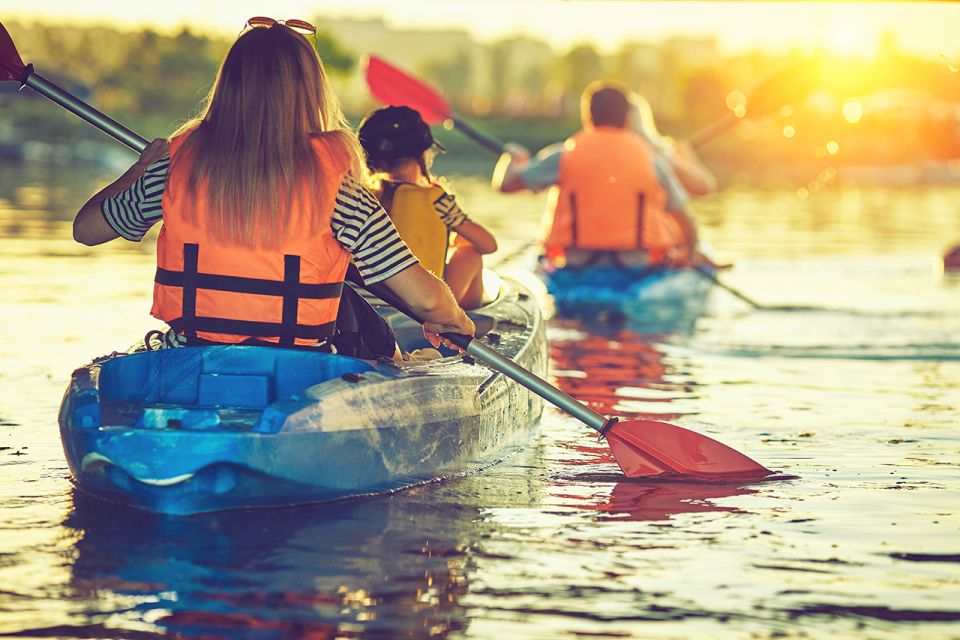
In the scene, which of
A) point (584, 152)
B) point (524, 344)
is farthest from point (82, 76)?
point (524, 344)

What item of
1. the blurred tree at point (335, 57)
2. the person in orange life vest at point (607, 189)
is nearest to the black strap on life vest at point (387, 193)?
the person in orange life vest at point (607, 189)

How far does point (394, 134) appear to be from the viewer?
7.08 meters

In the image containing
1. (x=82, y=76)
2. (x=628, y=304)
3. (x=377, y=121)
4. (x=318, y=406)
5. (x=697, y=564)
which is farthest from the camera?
(x=82, y=76)

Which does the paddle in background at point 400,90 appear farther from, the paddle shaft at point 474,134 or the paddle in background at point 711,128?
the paddle shaft at point 474,134

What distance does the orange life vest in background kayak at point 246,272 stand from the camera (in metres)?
5.43

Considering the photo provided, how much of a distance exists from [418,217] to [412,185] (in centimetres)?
14

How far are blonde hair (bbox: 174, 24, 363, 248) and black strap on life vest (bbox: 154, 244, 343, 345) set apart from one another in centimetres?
12

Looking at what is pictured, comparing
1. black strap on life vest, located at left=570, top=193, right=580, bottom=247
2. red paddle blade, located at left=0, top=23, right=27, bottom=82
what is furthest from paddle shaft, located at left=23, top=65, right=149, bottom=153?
black strap on life vest, located at left=570, top=193, right=580, bottom=247

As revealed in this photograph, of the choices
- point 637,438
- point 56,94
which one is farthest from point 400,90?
point 637,438

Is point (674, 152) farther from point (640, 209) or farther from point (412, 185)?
point (412, 185)

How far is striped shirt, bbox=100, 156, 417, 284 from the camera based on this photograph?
5.51 meters

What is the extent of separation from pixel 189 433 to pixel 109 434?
0.84ft

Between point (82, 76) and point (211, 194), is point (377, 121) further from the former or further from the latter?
point (82, 76)

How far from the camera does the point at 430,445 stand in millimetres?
6008
